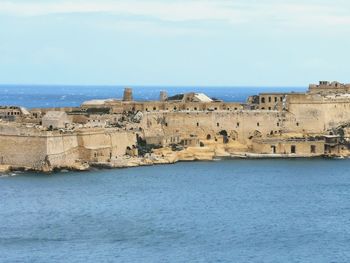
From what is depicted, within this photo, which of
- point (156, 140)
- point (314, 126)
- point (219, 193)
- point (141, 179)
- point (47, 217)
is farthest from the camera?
point (314, 126)

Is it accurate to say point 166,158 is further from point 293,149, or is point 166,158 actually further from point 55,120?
point 293,149

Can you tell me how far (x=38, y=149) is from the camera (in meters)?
43.5

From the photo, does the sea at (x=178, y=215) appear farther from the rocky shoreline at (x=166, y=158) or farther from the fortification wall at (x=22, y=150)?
the fortification wall at (x=22, y=150)

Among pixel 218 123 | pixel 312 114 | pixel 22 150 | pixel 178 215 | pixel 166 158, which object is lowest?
pixel 178 215

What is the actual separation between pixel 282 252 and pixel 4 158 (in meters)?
18.8

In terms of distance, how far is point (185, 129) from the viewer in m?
54.2

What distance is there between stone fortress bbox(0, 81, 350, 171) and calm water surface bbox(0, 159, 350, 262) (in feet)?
6.79

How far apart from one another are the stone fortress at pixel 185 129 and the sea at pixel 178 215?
1877 mm

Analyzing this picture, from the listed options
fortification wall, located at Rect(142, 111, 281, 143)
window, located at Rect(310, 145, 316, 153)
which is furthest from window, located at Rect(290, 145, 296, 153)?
fortification wall, located at Rect(142, 111, 281, 143)

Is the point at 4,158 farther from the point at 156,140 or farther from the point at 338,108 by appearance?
the point at 338,108

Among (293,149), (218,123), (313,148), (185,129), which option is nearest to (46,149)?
(185,129)

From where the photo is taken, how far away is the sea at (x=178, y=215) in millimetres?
28672

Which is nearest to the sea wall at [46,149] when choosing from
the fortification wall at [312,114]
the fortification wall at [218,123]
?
the fortification wall at [218,123]

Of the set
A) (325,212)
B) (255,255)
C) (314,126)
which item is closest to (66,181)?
(325,212)
